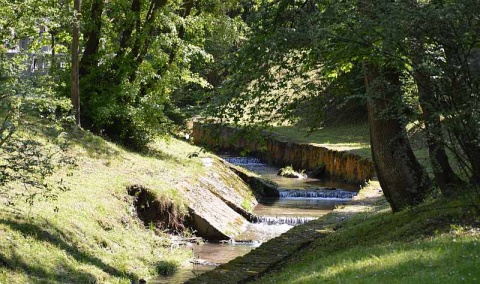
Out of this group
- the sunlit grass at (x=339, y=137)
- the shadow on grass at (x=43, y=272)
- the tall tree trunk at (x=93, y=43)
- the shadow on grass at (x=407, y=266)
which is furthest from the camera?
the sunlit grass at (x=339, y=137)

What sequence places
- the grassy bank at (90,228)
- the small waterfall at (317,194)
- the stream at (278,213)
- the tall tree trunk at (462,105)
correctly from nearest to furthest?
1. the tall tree trunk at (462,105)
2. the grassy bank at (90,228)
3. the stream at (278,213)
4. the small waterfall at (317,194)

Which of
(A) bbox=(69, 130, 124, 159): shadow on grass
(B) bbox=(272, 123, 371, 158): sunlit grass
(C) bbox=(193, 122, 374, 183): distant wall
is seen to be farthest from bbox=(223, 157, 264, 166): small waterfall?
(A) bbox=(69, 130, 124, 159): shadow on grass

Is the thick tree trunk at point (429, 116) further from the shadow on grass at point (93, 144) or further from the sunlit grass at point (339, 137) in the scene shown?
the sunlit grass at point (339, 137)

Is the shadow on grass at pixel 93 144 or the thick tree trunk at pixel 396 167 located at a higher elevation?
the thick tree trunk at pixel 396 167

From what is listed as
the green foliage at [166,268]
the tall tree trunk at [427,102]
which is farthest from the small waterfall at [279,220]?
the tall tree trunk at [427,102]

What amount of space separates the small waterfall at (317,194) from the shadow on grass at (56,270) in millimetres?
14695

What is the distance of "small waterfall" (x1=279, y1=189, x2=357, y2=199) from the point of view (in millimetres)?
28497

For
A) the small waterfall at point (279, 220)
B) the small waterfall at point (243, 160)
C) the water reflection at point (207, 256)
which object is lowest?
the water reflection at point (207, 256)

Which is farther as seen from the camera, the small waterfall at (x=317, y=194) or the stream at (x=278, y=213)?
the small waterfall at (x=317, y=194)

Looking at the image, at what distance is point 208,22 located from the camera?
26875 mm

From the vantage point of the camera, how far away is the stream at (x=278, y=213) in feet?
56.5

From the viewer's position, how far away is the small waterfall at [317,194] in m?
28.5

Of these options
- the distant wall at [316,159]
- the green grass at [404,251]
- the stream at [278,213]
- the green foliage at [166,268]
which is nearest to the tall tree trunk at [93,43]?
the distant wall at [316,159]

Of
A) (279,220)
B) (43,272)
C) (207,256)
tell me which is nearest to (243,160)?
(279,220)
